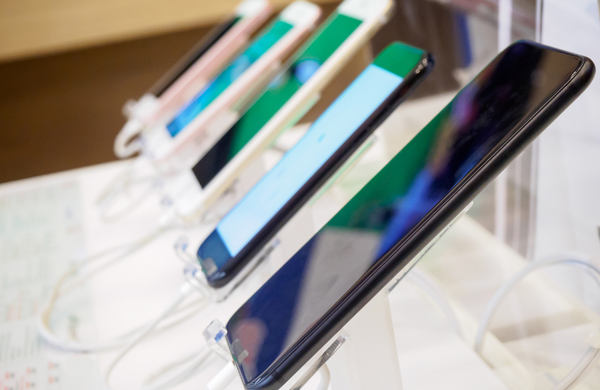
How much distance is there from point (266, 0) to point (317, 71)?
13.3 inches

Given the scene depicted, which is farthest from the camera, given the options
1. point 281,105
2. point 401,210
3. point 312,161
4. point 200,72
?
point 200,72

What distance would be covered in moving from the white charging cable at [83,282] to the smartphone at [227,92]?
0.10 metres

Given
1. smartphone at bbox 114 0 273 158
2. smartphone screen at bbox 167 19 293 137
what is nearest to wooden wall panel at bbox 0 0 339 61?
smartphone at bbox 114 0 273 158

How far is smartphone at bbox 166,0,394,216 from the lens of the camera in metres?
0.56

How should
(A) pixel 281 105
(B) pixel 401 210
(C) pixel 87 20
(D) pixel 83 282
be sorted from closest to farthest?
(B) pixel 401 210 < (A) pixel 281 105 < (D) pixel 83 282 < (C) pixel 87 20

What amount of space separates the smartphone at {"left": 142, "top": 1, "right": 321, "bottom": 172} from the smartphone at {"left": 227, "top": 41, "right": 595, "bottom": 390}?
375mm

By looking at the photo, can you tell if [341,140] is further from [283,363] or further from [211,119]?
[211,119]

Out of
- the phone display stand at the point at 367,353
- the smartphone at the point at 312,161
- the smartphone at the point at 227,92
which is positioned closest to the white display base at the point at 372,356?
the phone display stand at the point at 367,353

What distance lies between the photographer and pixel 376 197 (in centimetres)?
37

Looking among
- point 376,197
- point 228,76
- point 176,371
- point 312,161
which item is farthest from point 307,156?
point 228,76

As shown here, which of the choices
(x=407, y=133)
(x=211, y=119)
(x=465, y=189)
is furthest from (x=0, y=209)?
(x=465, y=189)

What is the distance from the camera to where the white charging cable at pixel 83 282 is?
60 centimetres

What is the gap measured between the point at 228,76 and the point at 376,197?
1.60 ft

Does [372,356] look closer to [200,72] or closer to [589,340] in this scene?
[589,340]
